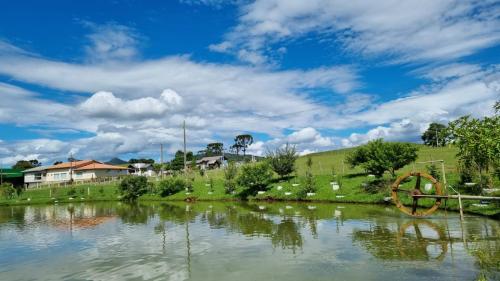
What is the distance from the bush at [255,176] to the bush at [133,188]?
692 inches

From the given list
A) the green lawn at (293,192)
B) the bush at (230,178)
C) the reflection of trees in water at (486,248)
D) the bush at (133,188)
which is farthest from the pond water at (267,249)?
the bush at (133,188)

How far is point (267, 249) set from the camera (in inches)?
723

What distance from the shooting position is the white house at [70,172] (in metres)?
89.0

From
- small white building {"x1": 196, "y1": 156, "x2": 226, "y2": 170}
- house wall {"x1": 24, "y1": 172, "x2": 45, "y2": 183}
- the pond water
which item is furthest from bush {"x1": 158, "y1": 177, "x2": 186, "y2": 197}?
house wall {"x1": 24, "y1": 172, "x2": 45, "y2": 183}

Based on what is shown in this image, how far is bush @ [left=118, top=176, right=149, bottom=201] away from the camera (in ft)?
186

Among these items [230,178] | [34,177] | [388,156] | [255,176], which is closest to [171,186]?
[230,178]

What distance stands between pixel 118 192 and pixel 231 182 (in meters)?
20.7

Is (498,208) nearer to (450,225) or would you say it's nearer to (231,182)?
(450,225)

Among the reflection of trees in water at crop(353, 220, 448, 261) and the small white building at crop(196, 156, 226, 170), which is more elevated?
the small white building at crop(196, 156, 226, 170)

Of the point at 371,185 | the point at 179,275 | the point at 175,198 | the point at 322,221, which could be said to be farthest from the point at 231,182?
the point at 179,275

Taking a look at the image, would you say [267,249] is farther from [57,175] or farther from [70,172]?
[57,175]

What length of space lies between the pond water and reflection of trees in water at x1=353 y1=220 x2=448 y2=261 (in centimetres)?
4

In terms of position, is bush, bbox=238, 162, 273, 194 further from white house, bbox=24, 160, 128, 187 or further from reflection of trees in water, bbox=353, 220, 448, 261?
white house, bbox=24, 160, 128, 187

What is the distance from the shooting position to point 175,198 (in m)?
52.8
